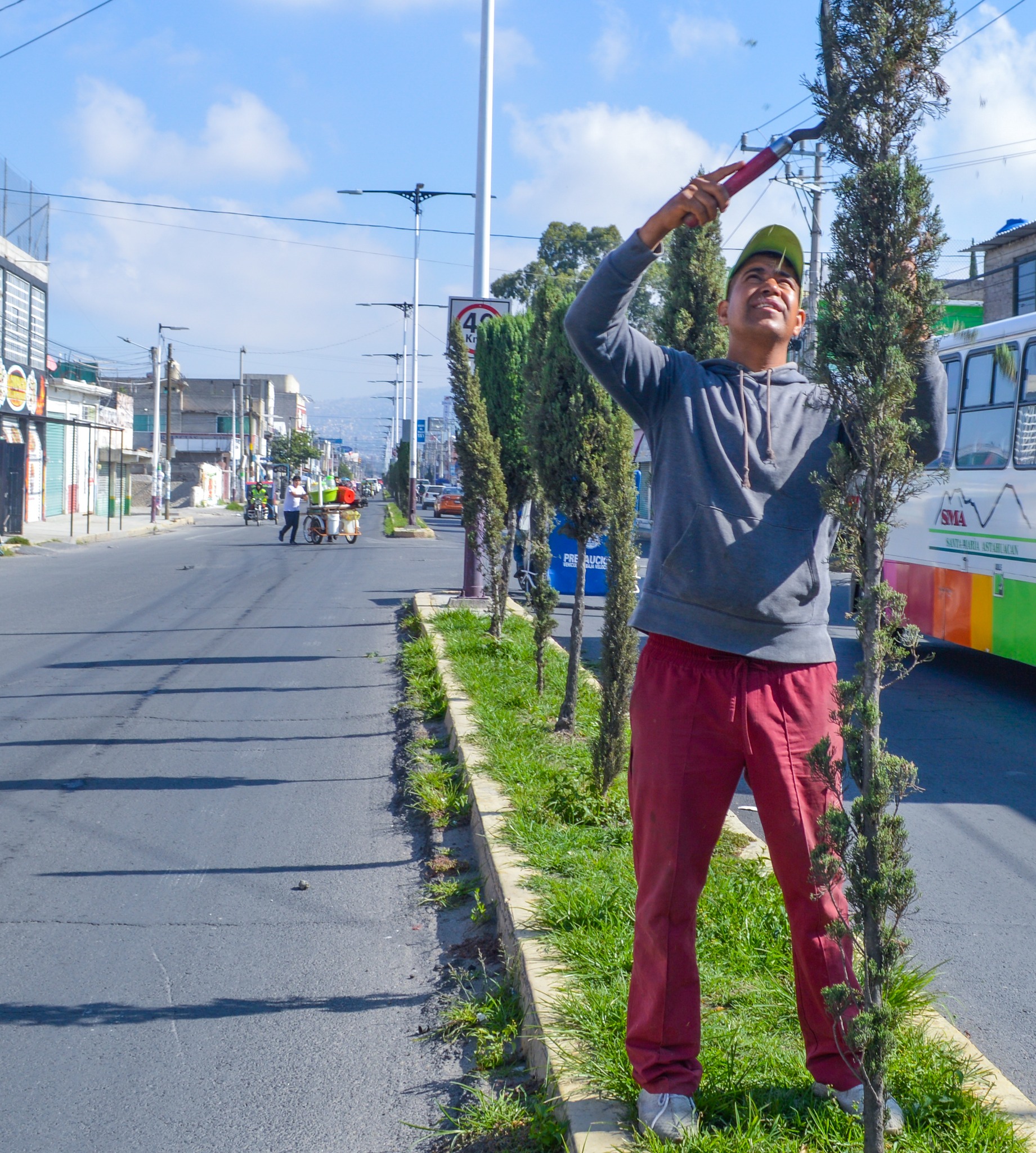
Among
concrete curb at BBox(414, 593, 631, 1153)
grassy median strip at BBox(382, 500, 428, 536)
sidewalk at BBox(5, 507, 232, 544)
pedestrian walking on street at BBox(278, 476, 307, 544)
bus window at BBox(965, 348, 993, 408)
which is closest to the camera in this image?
concrete curb at BBox(414, 593, 631, 1153)

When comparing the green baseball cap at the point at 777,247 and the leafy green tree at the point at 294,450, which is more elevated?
the leafy green tree at the point at 294,450

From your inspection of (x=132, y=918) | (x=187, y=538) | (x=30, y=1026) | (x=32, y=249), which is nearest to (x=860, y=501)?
(x=30, y=1026)

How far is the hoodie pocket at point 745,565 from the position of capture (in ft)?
8.56

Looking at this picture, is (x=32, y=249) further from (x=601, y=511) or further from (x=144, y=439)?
(x=144, y=439)

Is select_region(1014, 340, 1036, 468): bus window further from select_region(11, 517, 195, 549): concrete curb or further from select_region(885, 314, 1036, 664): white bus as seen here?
select_region(11, 517, 195, 549): concrete curb

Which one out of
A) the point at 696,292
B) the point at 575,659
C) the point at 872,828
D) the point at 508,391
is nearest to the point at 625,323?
the point at 872,828

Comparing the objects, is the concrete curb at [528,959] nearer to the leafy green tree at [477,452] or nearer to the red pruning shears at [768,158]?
the red pruning shears at [768,158]

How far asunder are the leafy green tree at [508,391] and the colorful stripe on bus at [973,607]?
3.94 m

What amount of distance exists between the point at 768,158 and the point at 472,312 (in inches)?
462

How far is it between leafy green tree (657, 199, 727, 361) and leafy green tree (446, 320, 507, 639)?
5.41 metres

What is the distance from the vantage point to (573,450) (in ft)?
23.5

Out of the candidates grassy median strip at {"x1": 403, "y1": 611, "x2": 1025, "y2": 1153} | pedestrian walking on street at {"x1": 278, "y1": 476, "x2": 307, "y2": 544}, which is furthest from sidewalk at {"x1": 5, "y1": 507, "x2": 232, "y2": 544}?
grassy median strip at {"x1": 403, "y1": 611, "x2": 1025, "y2": 1153}

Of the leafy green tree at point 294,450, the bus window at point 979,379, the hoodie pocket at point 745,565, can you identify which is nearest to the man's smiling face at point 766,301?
the hoodie pocket at point 745,565

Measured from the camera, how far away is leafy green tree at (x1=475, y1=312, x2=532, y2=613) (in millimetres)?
12742
